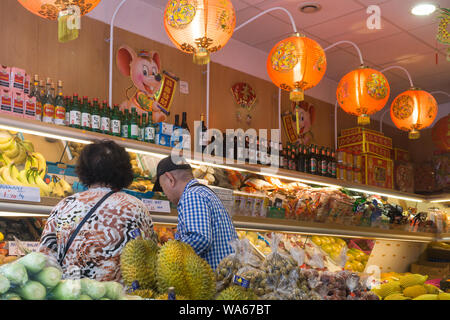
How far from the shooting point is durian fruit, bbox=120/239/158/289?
1429mm

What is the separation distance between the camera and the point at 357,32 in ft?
18.8

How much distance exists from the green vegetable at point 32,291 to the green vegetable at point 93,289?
95 mm

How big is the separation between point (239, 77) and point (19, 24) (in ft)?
8.77

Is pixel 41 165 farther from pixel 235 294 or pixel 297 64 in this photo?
pixel 235 294

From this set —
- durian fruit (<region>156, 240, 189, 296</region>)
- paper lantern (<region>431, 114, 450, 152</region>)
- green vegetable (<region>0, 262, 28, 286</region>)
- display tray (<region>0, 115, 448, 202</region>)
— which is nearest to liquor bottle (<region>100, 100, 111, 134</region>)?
display tray (<region>0, 115, 448, 202</region>)

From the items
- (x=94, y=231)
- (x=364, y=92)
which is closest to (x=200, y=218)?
(x=94, y=231)

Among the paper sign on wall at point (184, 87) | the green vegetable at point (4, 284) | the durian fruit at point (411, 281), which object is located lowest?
the durian fruit at point (411, 281)

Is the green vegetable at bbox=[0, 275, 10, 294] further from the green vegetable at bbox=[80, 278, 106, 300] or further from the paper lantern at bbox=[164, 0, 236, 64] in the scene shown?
the paper lantern at bbox=[164, 0, 236, 64]

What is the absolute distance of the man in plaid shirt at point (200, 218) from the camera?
2.37 metres

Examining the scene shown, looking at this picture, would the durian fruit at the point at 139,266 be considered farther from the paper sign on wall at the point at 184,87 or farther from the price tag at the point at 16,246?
the paper sign on wall at the point at 184,87

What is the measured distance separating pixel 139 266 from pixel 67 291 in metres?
0.26

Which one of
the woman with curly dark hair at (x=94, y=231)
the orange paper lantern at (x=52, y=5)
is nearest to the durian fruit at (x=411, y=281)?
the woman with curly dark hair at (x=94, y=231)
